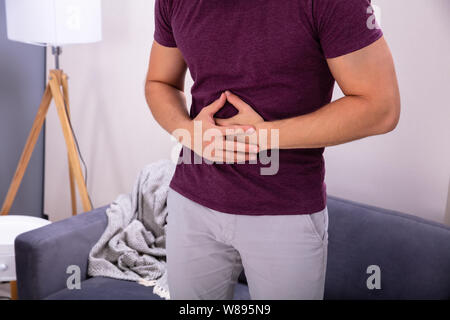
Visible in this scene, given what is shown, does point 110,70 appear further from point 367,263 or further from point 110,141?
point 367,263

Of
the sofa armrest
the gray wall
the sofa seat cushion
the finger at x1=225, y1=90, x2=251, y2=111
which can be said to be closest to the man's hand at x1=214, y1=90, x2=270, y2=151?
the finger at x1=225, y1=90, x2=251, y2=111

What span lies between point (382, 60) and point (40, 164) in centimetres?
252

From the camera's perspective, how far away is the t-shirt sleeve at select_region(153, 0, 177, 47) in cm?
100

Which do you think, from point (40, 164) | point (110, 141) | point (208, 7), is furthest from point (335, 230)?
point (40, 164)

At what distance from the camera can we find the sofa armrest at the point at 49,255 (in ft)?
5.71

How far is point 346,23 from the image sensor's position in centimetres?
79

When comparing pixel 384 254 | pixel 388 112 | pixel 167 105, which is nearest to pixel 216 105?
pixel 167 105

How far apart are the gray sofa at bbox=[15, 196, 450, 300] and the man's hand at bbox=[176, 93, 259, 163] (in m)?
0.90

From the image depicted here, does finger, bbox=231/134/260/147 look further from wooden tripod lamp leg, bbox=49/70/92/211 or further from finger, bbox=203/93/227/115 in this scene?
wooden tripod lamp leg, bbox=49/70/92/211

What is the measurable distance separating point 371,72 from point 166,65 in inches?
18.8

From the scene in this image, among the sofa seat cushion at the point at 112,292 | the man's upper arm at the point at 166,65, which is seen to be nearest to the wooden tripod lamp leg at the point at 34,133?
the sofa seat cushion at the point at 112,292

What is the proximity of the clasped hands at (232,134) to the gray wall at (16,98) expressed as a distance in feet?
6.60

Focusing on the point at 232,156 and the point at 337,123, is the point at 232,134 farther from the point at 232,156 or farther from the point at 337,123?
the point at 337,123
